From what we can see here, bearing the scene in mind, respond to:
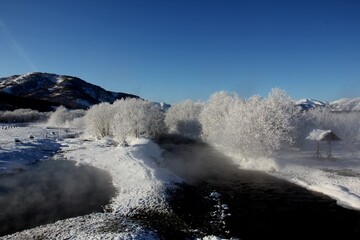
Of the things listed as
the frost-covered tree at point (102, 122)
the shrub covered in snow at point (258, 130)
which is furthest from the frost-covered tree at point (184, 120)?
the shrub covered in snow at point (258, 130)

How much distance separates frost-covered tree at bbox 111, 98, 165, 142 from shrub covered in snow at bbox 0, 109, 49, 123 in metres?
88.0

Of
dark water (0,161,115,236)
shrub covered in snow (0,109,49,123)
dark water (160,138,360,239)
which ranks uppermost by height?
shrub covered in snow (0,109,49,123)

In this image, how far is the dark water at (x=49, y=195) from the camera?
23.0 meters

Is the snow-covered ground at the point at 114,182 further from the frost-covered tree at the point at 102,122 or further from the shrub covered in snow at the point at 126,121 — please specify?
the frost-covered tree at the point at 102,122

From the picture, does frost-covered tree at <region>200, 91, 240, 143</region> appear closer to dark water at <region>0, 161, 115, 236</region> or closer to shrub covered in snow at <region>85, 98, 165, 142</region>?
shrub covered in snow at <region>85, 98, 165, 142</region>

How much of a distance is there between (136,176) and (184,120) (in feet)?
206

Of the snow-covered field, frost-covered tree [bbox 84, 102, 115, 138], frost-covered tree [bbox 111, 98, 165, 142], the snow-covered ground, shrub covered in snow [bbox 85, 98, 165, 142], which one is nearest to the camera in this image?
the snow-covered ground

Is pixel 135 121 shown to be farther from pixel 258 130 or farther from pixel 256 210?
pixel 256 210

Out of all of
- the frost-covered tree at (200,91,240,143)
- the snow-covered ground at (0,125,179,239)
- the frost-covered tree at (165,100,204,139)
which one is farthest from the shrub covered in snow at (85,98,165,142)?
the frost-covered tree at (165,100,204,139)

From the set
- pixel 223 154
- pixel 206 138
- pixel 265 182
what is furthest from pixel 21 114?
pixel 265 182

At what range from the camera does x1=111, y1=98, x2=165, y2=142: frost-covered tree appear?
230 feet

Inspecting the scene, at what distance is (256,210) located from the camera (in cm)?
2550

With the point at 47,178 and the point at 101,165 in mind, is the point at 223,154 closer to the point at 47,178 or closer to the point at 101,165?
the point at 101,165

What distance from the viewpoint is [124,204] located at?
25578 millimetres
